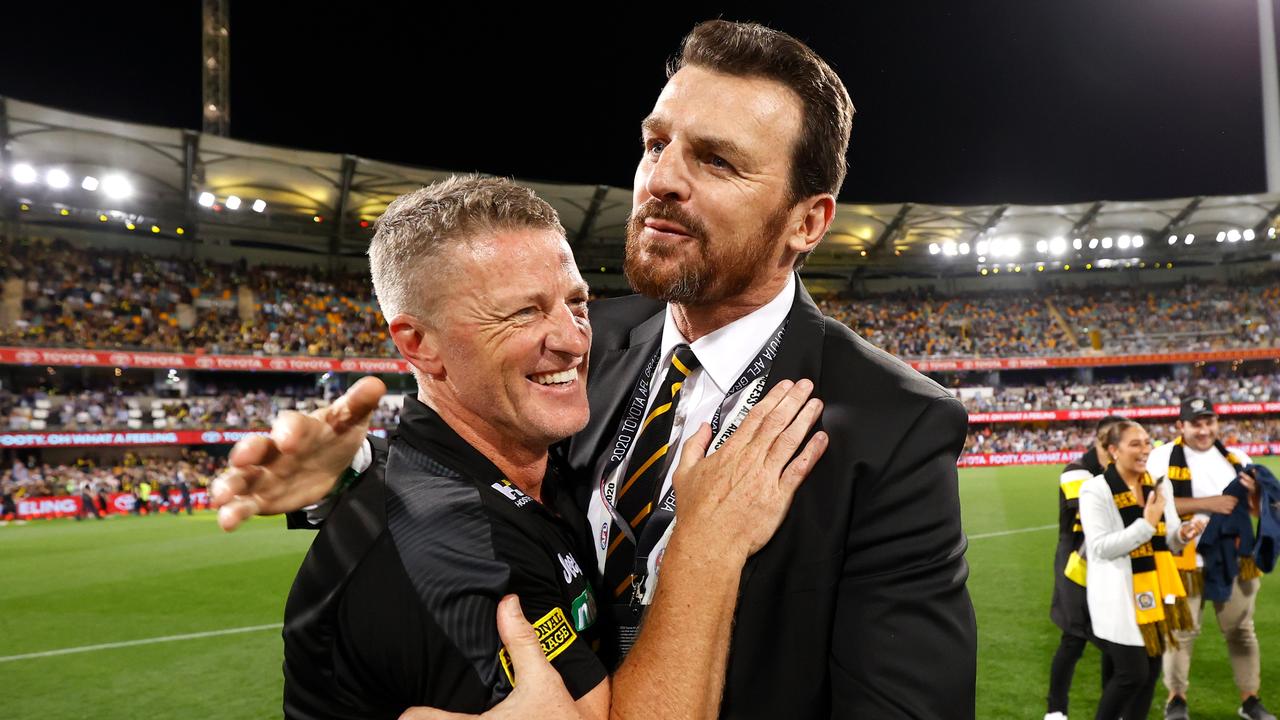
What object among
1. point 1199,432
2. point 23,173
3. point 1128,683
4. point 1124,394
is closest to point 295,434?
point 1128,683

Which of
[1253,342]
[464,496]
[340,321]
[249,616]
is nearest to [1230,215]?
[1253,342]

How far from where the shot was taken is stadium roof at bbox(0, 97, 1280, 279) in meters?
29.8

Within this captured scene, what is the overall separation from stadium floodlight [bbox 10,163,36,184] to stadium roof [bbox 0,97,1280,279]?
103 millimetres

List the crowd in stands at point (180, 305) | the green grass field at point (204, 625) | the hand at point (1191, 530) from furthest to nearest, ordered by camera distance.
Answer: the crowd in stands at point (180, 305)
the green grass field at point (204, 625)
the hand at point (1191, 530)

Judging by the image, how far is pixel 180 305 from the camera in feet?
118

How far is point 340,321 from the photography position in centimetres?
3938

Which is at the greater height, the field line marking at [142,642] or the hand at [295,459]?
the hand at [295,459]

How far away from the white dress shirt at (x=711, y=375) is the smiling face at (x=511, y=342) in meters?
0.28

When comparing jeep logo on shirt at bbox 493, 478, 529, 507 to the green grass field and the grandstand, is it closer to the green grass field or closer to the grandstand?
the green grass field

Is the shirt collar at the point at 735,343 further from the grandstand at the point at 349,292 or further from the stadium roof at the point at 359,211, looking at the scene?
the grandstand at the point at 349,292

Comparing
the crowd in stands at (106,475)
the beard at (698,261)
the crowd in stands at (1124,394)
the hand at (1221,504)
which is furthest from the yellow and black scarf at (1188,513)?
the crowd in stands at (1124,394)

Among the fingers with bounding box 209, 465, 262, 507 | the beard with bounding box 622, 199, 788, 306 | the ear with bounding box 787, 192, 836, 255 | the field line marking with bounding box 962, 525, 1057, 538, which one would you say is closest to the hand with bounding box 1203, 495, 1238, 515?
the ear with bounding box 787, 192, 836, 255

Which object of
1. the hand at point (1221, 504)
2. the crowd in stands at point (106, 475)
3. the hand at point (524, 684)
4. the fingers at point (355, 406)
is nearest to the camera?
the hand at point (524, 684)

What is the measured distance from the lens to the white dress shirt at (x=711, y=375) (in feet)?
7.62
